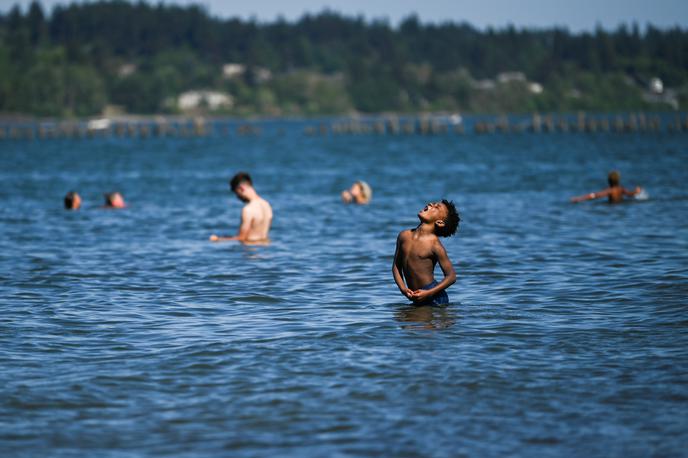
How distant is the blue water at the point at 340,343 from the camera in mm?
8062

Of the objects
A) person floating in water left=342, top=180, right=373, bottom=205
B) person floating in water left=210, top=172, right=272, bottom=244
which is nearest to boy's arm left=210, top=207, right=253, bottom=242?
person floating in water left=210, top=172, right=272, bottom=244

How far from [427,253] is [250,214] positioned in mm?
7676

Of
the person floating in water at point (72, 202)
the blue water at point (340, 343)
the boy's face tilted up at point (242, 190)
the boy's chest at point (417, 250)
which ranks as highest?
the boy's face tilted up at point (242, 190)

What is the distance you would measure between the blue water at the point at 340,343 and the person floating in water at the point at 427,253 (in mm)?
363

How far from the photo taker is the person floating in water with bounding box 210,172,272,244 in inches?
728

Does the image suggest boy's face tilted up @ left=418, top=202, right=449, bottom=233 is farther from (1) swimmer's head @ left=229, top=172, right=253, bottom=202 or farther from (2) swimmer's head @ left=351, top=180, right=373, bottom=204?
(2) swimmer's head @ left=351, top=180, right=373, bottom=204

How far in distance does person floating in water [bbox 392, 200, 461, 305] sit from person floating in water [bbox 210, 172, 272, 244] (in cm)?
626

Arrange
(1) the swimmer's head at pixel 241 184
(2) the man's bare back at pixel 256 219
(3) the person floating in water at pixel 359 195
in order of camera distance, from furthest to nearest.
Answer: (3) the person floating in water at pixel 359 195, (2) the man's bare back at pixel 256 219, (1) the swimmer's head at pixel 241 184

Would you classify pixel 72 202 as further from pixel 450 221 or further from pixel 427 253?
pixel 450 221

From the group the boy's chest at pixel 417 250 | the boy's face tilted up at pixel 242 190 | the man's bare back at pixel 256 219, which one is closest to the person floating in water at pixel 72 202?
the man's bare back at pixel 256 219

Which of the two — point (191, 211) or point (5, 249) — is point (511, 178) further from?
point (5, 249)

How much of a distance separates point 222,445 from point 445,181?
4183cm

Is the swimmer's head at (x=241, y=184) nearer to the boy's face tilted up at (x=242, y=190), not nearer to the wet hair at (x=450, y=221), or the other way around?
the boy's face tilted up at (x=242, y=190)

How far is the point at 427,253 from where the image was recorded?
12.5 meters
